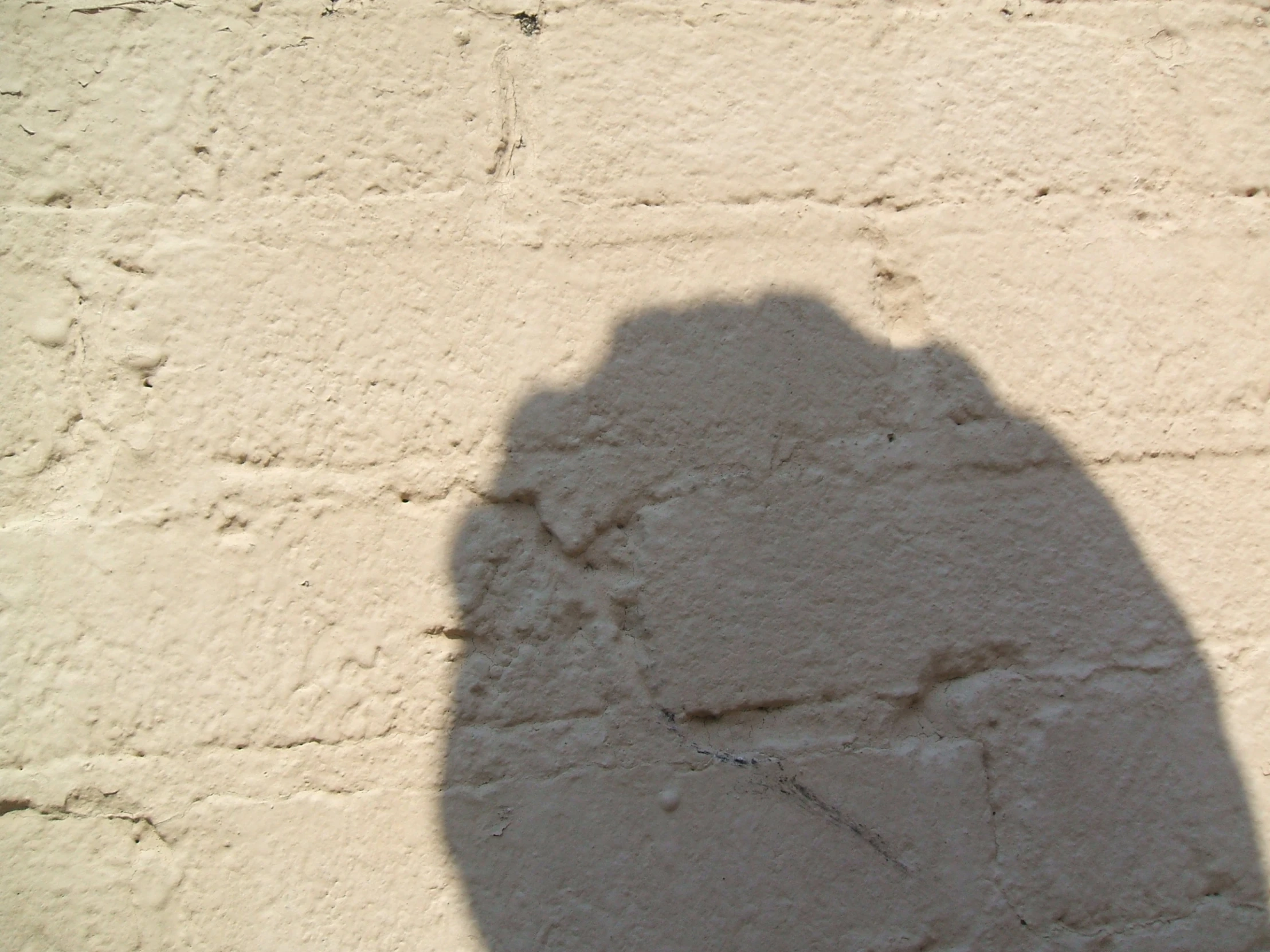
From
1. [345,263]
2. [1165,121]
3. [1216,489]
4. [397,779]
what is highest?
[1165,121]

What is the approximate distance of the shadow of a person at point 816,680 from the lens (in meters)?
1.21

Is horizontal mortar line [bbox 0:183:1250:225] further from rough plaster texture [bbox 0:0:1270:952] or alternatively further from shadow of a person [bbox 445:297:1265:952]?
shadow of a person [bbox 445:297:1265:952]

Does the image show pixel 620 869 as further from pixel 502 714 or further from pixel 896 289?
pixel 896 289

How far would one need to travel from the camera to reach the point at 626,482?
1.26 m

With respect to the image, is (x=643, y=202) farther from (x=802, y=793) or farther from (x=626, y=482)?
(x=802, y=793)

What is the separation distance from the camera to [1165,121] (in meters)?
1.38

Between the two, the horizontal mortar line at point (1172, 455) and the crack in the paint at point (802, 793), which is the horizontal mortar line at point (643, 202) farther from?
the crack in the paint at point (802, 793)

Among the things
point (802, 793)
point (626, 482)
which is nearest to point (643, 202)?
point (626, 482)

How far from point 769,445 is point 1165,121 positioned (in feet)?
2.63

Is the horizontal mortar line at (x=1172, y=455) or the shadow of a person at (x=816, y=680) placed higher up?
the horizontal mortar line at (x=1172, y=455)

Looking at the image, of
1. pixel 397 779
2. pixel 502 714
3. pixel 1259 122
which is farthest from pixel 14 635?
pixel 1259 122

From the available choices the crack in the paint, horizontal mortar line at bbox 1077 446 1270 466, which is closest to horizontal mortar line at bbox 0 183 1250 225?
horizontal mortar line at bbox 1077 446 1270 466

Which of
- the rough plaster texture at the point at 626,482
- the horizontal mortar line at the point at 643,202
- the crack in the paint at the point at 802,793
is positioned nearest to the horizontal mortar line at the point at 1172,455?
the rough plaster texture at the point at 626,482

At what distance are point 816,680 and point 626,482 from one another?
15.1 inches
